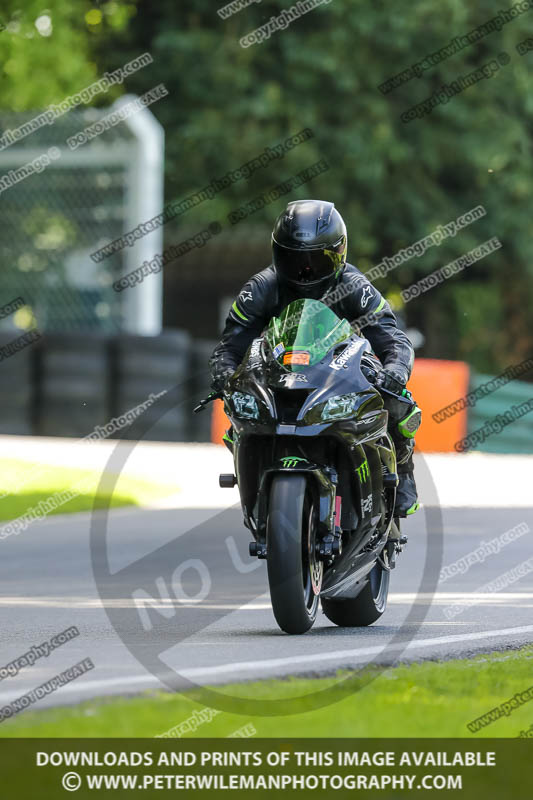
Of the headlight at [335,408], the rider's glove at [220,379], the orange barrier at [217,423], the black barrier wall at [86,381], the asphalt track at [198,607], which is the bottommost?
the orange barrier at [217,423]

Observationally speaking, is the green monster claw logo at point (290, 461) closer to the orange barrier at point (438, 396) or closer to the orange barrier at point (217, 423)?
the orange barrier at point (217, 423)

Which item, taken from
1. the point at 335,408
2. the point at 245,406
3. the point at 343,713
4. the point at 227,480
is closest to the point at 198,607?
the point at 227,480

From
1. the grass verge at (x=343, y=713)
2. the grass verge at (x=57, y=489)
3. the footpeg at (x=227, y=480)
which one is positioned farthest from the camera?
the grass verge at (x=57, y=489)

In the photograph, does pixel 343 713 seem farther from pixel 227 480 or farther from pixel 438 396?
pixel 438 396

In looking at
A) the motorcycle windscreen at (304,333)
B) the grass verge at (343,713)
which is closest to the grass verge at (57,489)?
the motorcycle windscreen at (304,333)

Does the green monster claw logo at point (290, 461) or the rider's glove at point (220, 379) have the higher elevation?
the rider's glove at point (220, 379)

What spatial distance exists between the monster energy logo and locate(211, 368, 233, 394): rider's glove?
74 centimetres

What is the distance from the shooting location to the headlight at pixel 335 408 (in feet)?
25.6

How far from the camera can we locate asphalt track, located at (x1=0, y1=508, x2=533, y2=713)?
723 cm

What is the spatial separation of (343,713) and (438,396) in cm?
1770

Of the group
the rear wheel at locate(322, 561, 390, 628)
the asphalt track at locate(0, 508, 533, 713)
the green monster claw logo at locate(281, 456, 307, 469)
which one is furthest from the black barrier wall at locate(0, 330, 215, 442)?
the green monster claw logo at locate(281, 456, 307, 469)

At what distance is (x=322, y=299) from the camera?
834 cm

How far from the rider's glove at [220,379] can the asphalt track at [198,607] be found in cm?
113

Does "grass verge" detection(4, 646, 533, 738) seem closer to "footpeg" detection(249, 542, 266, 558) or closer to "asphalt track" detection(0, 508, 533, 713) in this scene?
→ "asphalt track" detection(0, 508, 533, 713)
